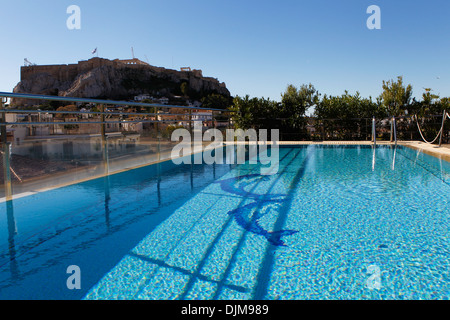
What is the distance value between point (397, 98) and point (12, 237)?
37.1 ft

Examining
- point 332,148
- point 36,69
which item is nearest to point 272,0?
point 332,148

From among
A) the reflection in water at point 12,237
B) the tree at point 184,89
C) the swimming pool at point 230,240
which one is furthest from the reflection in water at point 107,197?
the tree at point 184,89

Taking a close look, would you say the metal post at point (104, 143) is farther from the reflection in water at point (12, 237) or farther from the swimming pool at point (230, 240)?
the reflection in water at point (12, 237)

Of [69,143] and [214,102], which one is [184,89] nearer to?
[214,102]

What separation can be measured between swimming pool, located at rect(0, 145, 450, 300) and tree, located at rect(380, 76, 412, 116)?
22.0ft

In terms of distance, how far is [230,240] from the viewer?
7.95 feet

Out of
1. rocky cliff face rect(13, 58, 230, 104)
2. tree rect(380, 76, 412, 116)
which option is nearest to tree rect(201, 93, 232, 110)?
rocky cliff face rect(13, 58, 230, 104)

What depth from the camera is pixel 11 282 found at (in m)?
1.77

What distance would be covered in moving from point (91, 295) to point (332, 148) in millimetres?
7891

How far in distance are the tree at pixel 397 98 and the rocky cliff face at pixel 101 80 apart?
174ft

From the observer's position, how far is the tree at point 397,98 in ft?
34.1

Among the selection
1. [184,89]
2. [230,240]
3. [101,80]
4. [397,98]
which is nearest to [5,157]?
[230,240]

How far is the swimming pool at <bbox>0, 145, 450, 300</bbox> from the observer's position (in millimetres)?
1752

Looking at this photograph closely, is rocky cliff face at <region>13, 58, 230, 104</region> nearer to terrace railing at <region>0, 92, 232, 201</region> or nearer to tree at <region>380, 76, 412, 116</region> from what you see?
tree at <region>380, 76, 412, 116</region>
